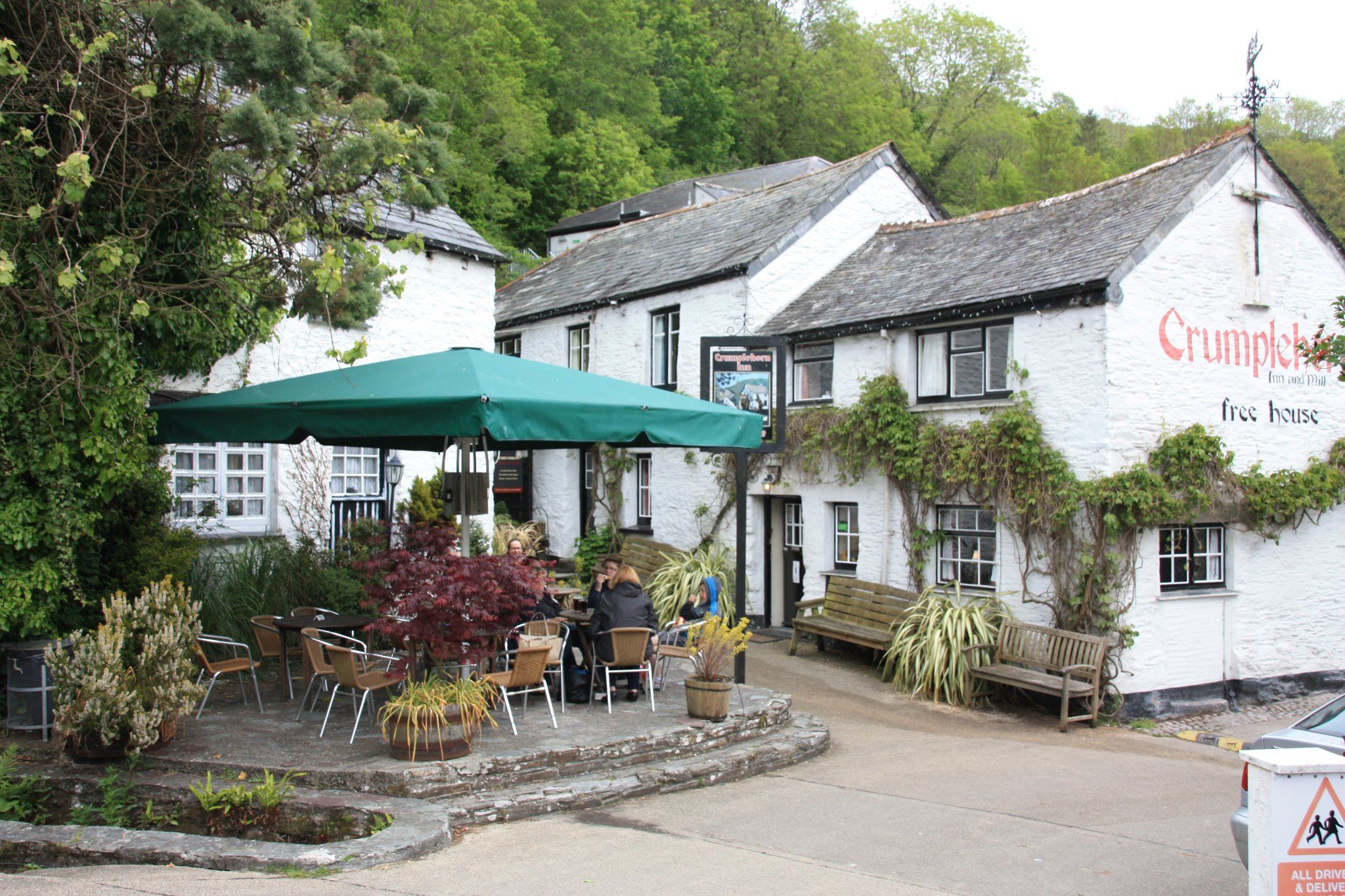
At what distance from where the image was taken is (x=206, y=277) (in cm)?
945

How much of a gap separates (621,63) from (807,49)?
1445 centimetres

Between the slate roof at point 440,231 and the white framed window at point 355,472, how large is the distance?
3051mm

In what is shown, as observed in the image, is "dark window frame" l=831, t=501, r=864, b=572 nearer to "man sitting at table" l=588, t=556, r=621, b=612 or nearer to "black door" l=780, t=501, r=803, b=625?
"black door" l=780, t=501, r=803, b=625

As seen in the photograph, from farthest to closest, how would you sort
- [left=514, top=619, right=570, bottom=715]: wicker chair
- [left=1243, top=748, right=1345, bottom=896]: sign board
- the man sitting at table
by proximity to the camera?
the man sitting at table, [left=514, top=619, right=570, bottom=715]: wicker chair, [left=1243, top=748, right=1345, bottom=896]: sign board

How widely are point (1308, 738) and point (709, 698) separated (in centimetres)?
447

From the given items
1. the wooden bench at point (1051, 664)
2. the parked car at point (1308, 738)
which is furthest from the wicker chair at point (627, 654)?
the wooden bench at point (1051, 664)

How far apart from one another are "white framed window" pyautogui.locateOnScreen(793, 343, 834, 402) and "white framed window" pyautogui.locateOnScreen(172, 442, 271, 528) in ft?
26.8

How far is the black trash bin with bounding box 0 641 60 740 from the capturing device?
8156 mm

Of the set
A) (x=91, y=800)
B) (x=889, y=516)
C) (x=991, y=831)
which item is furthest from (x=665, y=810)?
(x=889, y=516)

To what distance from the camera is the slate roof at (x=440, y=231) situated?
14945 mm

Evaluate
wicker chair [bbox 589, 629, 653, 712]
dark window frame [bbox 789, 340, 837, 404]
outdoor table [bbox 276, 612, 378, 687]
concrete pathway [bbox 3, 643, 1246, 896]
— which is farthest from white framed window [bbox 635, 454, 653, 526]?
outdoor table [bbox 276, 612, 378, 687]

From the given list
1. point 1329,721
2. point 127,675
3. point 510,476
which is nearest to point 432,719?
point 127,675

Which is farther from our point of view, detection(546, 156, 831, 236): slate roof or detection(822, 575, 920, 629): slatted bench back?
detection(546, 156, 831, 236): slate roof

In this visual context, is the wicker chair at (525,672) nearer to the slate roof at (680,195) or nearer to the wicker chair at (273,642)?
the wicker chair at (273,642)
